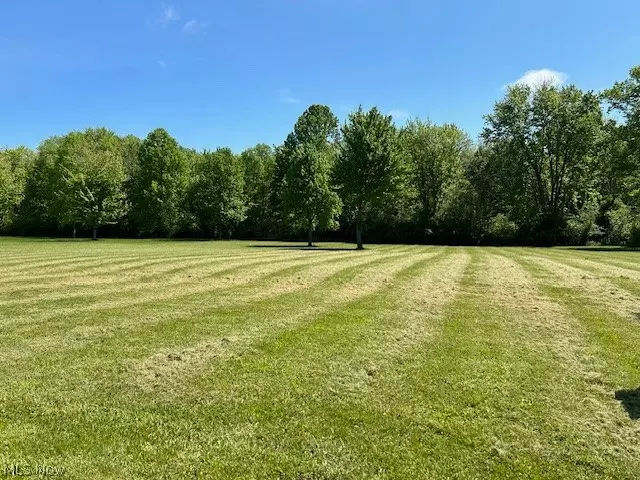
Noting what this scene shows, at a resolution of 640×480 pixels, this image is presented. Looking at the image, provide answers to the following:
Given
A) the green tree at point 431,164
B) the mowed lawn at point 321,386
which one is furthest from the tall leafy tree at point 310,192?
the mowed lawn at point 321,386

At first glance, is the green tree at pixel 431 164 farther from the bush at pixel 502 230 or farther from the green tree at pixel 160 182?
the green tree at pixel 160 182

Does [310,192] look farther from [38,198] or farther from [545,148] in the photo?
[38,198]

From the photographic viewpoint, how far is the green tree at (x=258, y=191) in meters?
70.6

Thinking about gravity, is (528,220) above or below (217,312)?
above

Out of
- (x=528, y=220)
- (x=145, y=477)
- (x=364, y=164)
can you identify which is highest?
(x=364, y=164)

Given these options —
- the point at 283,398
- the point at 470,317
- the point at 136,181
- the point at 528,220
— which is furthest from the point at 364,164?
the point at 136,181

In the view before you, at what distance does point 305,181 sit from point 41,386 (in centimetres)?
4027

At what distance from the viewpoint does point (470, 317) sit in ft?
33.0

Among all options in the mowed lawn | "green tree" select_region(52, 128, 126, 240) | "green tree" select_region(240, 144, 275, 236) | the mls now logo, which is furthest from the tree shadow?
"green tree" select_region(52, 128, 126, 240)

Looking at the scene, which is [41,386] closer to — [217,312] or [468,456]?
[217,312]

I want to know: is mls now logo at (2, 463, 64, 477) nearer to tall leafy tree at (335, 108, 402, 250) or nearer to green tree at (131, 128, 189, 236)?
tall leafy tree at (335, 108, 402, 250)

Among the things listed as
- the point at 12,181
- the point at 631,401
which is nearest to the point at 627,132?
the point at 631,401

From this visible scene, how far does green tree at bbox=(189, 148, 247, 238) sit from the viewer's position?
67250mm

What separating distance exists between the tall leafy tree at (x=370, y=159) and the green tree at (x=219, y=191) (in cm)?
3121
